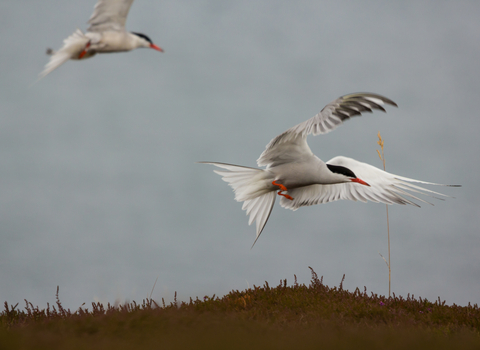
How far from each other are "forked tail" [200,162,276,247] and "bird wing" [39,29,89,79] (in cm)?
304

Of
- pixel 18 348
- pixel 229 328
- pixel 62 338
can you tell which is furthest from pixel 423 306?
pixel 18 348

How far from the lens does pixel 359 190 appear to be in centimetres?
734

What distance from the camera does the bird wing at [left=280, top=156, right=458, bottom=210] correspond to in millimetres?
7113

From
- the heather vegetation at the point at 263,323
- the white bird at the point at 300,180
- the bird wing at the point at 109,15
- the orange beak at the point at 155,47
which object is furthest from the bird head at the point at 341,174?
the bird wing at the point at 109,15

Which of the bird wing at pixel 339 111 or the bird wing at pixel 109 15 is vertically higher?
the bird wing at pixel 109 15

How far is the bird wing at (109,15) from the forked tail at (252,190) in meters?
2.92

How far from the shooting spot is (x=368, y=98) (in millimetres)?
4883

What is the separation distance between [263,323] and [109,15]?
12.5ft

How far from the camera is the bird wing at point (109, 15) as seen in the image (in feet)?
12.4

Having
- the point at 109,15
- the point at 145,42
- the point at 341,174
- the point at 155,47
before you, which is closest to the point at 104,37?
the point at 109,15

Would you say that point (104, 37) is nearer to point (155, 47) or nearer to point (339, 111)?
point (155, 47)

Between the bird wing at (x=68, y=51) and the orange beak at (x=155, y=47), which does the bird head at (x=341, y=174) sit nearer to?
the orange beak at (x=155, y=47)

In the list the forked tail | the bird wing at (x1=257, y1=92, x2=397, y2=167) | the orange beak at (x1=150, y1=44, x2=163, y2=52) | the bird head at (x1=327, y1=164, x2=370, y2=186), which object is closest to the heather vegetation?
the forked tail

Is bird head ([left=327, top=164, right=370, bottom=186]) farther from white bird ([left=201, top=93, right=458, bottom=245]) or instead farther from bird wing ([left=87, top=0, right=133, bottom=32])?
bird wing ([left=87, top=0, right=133, bottom=32])
